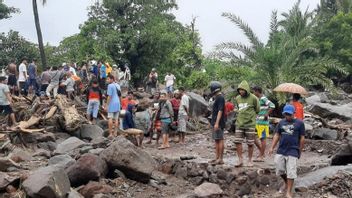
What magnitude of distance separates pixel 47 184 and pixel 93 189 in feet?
4.12

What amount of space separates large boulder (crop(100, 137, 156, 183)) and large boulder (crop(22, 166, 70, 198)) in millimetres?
1452

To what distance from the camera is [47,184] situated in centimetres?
923

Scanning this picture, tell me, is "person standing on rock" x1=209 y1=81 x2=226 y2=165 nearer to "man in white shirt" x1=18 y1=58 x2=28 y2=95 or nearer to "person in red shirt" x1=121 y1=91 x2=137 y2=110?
"person in red shirt" x1=121 y1=91 x2=137 y2=110

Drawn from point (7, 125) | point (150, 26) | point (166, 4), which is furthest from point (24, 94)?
point (166, 4)

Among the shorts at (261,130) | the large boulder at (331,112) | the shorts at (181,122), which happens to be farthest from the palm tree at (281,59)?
the shorts at (261,130)

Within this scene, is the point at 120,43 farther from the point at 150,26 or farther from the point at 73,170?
the point at 73,170

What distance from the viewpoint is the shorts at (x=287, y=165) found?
8.84 metres

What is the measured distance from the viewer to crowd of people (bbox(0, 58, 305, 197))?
9.01 m

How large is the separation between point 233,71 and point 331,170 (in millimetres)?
8717

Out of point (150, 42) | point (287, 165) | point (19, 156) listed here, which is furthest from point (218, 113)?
point (150, 42)

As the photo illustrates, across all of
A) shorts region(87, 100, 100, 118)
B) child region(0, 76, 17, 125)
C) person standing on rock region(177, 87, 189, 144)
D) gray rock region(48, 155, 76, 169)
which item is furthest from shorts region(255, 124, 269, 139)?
child region(0, 76, 17, 125)

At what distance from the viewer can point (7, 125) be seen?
15.4 metres

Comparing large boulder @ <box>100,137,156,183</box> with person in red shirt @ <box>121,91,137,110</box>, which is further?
person in red shirt @ <box>121,91,137,110</box>

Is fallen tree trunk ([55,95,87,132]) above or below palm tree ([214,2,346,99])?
below
